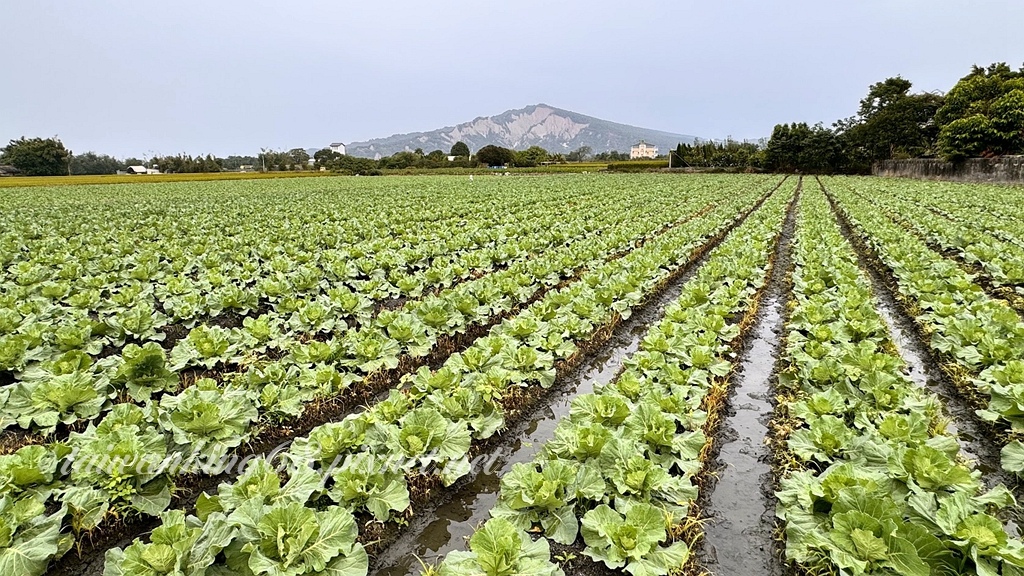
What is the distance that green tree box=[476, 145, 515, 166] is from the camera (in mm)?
88688

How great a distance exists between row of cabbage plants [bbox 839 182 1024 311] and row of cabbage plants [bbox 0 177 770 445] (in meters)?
7.91

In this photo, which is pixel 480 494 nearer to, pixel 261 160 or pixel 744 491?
pixel 744 491

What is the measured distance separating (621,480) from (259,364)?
3.84m

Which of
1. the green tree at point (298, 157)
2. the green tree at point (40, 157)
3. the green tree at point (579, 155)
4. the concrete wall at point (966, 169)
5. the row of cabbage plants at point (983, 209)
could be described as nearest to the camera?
the row of cabbage plants at point (983, 209)

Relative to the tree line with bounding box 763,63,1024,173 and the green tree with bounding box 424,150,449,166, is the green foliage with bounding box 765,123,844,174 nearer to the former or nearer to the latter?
the tree line with bounding box 763,63,1024,173

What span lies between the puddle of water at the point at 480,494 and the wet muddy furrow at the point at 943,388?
302cm

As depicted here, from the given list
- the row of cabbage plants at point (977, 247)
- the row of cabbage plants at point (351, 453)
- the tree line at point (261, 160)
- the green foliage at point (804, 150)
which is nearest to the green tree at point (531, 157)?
the tree line at point (261, 160)

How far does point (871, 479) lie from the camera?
286 centimetres

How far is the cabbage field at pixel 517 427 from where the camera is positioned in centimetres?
261

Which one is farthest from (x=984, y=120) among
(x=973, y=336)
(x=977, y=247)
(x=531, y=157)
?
(x=531, y=157)

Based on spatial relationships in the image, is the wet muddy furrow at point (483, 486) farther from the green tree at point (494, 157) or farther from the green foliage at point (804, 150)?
the green tree at point (494, 157)

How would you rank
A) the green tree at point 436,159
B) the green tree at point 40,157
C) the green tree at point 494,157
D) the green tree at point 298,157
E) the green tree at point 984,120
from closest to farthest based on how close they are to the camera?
the green tree at point 984,120, the green tree at point 40,157, the green tree at point 436,159, the green tree at point 494,157, the green tree at point 298,157

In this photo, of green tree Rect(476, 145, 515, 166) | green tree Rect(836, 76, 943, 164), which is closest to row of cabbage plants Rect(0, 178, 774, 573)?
green tree Rect(836, 76, 943, 164)

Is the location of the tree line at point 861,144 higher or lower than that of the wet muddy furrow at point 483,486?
higher
